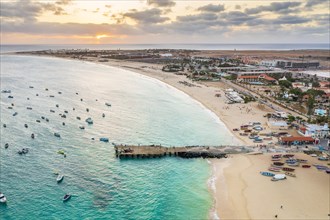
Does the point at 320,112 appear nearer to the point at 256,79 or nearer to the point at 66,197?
the point at 256,79

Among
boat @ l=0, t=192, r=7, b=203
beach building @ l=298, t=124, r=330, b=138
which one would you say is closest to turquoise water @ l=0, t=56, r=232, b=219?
boat @ l=0, t=192, r=7, b=203

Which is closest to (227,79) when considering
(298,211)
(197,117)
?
(197,117)

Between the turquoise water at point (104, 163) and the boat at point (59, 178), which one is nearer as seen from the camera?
the turquoise water at point (104, 163)

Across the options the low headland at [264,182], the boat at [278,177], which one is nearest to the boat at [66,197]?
the low headland at [264,182]

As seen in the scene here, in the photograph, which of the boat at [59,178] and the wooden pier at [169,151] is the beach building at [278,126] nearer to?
the wooden pier at [169,151]

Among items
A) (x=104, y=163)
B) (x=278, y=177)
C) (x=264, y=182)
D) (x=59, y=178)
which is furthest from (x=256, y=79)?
(x=59, y=178)

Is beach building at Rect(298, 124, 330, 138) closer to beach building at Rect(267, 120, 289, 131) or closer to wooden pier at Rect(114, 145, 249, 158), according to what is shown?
beach building at Rect(267, 120, 289, 131)
